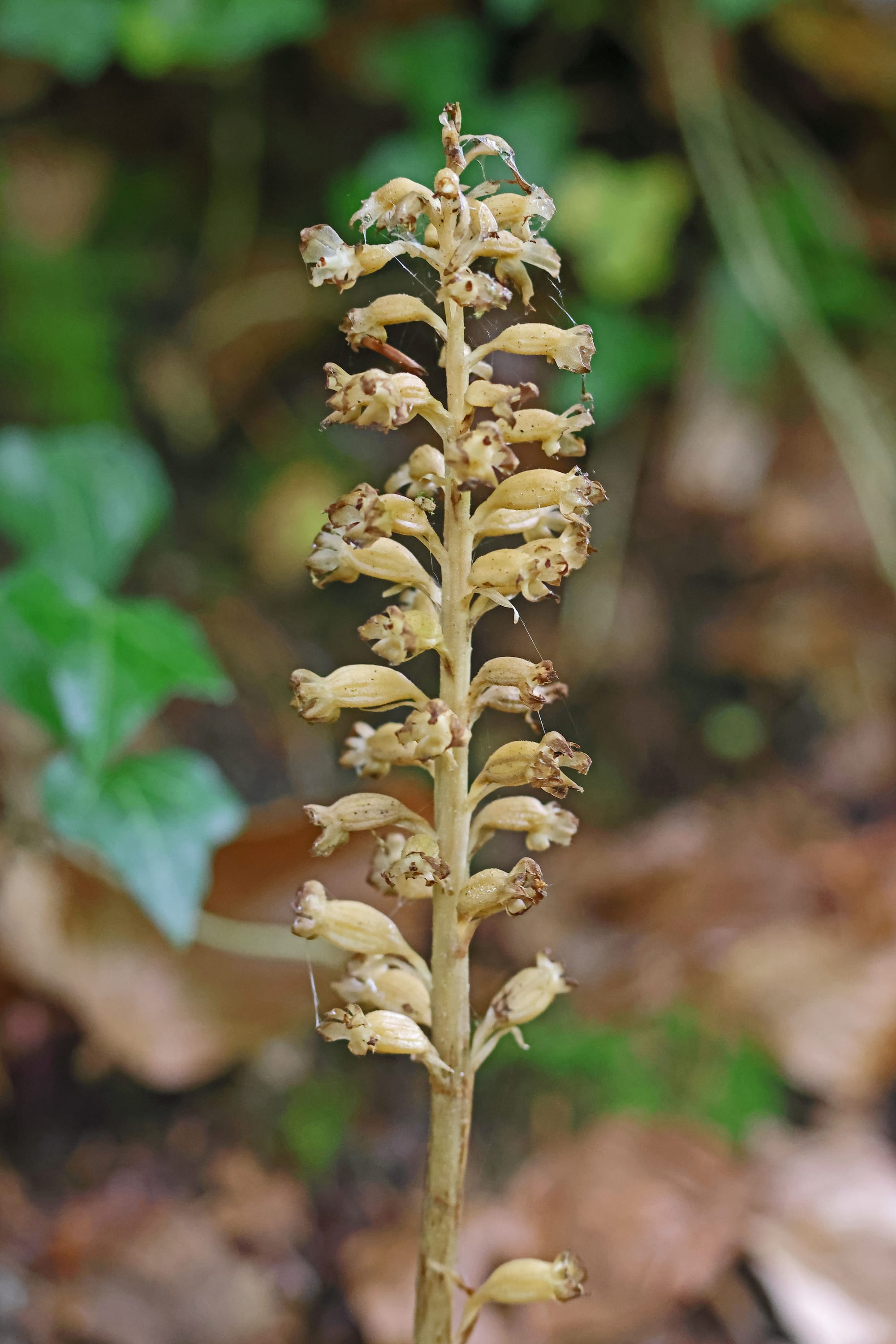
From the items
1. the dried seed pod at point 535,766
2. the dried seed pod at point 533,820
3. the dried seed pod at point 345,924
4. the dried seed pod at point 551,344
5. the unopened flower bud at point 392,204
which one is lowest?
the dried seed pod at point 345,924

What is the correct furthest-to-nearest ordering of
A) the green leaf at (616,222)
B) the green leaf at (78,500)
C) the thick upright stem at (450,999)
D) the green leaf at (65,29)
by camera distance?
the green leaf at (616,222) < the green leaf at (65,29) < the green leaf at (78,500) < the thick upright stem at (450,999)

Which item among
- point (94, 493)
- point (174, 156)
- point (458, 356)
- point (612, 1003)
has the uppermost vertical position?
point (174, 156)

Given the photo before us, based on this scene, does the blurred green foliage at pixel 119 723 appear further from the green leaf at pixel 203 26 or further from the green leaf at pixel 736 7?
the green leaf at pixel 736 7

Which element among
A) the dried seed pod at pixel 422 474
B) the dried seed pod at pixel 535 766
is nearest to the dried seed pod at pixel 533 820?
the dried seed pod at pixel 535 766

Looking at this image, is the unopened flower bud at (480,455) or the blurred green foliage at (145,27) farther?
the blurred green foliage at (145,27)

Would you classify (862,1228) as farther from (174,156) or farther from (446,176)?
(174,156)

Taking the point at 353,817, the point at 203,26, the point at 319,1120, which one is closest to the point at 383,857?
the point at 353,817

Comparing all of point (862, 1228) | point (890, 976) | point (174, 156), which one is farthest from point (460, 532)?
point (174, 156)
